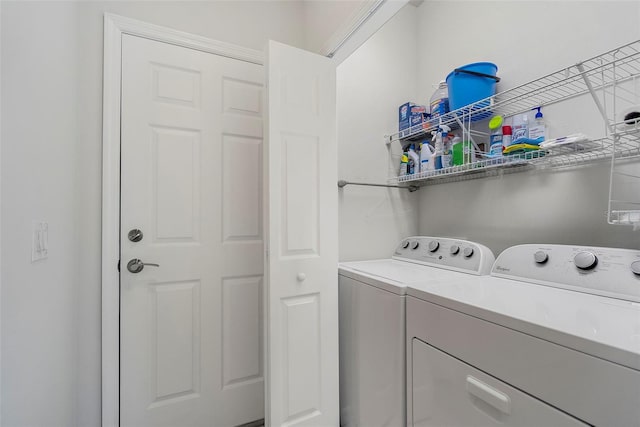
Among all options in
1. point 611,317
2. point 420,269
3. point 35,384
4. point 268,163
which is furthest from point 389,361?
point 35,384

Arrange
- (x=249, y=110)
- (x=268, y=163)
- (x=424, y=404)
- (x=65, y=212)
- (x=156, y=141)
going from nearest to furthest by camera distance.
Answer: (x=424, y=404)
(x=65, y=212)
(x=268, y=163)
(x=156, y=141)
(x=249, y=110)

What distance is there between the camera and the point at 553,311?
2.64 ft

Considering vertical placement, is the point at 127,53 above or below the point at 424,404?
above

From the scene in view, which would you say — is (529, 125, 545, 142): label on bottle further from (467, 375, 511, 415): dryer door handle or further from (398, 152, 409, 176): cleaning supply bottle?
(467, 375, 511, 415): dryer door handle

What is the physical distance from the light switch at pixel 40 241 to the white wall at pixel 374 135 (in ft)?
4.45

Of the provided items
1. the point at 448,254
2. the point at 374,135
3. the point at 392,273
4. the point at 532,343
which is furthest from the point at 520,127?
the point at 532,343

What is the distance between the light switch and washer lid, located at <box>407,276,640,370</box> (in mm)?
1238

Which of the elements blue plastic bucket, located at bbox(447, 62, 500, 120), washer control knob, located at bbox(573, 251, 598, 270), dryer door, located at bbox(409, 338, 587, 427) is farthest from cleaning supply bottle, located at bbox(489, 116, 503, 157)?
dryer door, located at bbox(409, 338, 587, 427)

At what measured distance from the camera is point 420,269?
1512mm

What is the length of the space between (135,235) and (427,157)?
1689 mm

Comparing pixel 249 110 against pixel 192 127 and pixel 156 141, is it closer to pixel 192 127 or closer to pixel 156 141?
pixel 192 127

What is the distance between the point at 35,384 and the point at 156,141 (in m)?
1.09

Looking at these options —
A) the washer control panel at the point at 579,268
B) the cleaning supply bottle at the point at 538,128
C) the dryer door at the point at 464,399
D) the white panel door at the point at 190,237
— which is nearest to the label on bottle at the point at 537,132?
the cleaning supply bottle at the point at 538,128

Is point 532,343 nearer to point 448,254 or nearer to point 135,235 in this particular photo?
point 448,254
